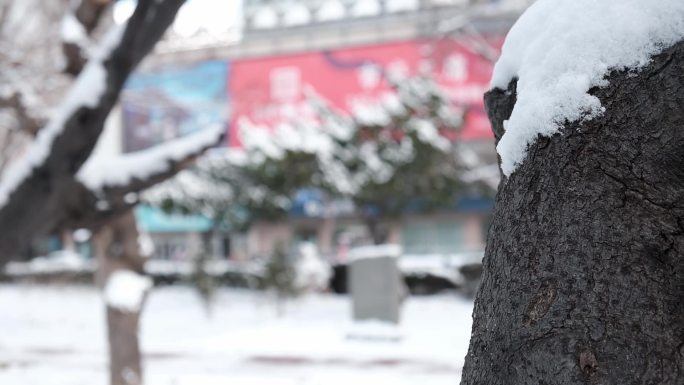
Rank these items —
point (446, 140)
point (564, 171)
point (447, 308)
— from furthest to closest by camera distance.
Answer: point (446, 140)
point (447, 308)
point (564, 171)

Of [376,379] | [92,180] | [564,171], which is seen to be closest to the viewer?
[564,171]

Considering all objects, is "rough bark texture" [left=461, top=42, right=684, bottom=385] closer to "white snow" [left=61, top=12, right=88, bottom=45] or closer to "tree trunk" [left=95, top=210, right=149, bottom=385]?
"white snow" [left=61, top=12, right=88, bottom=45]

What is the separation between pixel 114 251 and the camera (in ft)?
24.7

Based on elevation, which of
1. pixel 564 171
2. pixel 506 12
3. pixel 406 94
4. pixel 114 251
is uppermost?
pixel 506 12

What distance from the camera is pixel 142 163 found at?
5.91 m

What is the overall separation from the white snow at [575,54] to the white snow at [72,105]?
11.8 ft

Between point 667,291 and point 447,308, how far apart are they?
51.8 ft

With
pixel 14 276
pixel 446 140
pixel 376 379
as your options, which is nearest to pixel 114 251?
pixel 376 379

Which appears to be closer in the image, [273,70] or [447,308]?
[447,308]

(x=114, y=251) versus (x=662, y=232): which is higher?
(x=114, y=251)

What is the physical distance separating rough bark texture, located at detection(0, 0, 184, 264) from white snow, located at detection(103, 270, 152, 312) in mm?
2223

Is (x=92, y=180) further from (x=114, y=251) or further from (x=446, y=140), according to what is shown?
(x=446, y=140)

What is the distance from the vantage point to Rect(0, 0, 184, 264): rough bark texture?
15.5 feet

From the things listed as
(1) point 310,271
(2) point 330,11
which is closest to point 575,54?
(1) point 310,271
